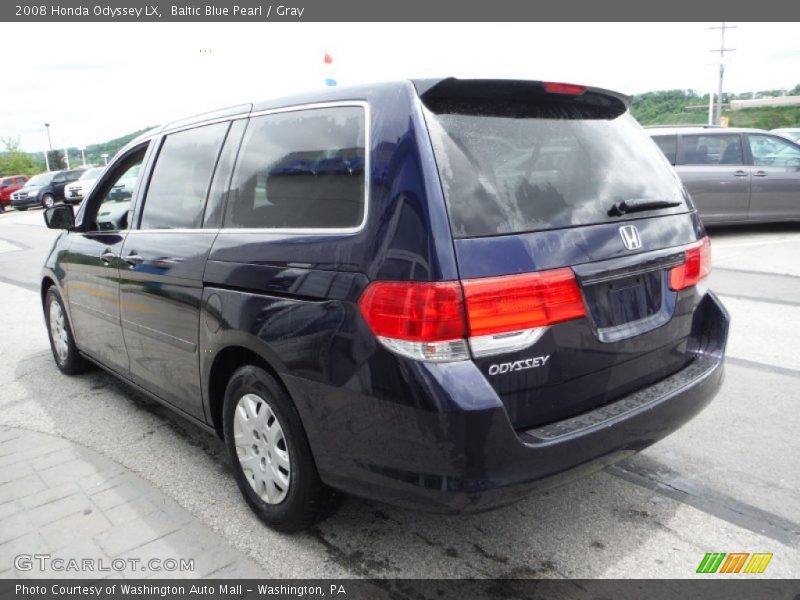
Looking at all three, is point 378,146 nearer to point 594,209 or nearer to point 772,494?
point 594,209

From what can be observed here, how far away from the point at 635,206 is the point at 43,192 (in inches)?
1372

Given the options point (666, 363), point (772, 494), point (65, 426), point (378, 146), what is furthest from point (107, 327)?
point (772, 494)

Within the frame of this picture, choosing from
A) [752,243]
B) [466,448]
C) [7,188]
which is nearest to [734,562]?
[466,448]

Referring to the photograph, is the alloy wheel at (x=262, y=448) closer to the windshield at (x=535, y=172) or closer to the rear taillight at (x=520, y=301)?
the rear taillight at (x=520, y=301)

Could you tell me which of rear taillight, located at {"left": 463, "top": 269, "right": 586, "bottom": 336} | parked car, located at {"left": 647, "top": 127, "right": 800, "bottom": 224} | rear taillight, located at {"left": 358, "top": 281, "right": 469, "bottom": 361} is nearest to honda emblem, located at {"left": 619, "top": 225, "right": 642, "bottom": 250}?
rear taillight, located at {"left": 463, "top": 269, "right": 586, "bottom": 336}

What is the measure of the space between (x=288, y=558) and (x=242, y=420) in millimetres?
624

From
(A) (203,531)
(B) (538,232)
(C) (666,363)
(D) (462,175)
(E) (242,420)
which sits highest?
(D) (462,175)

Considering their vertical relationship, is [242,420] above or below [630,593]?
above

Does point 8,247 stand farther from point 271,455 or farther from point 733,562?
point 733,562

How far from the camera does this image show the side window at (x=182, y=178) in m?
3.26

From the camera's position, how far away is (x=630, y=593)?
92.8 inches

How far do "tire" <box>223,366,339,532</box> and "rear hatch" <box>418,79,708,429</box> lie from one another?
903 millimetres

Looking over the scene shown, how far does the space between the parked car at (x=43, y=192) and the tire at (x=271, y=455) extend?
108ft

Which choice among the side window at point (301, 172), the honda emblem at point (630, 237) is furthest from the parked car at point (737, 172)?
the side window at point (301, 172)
